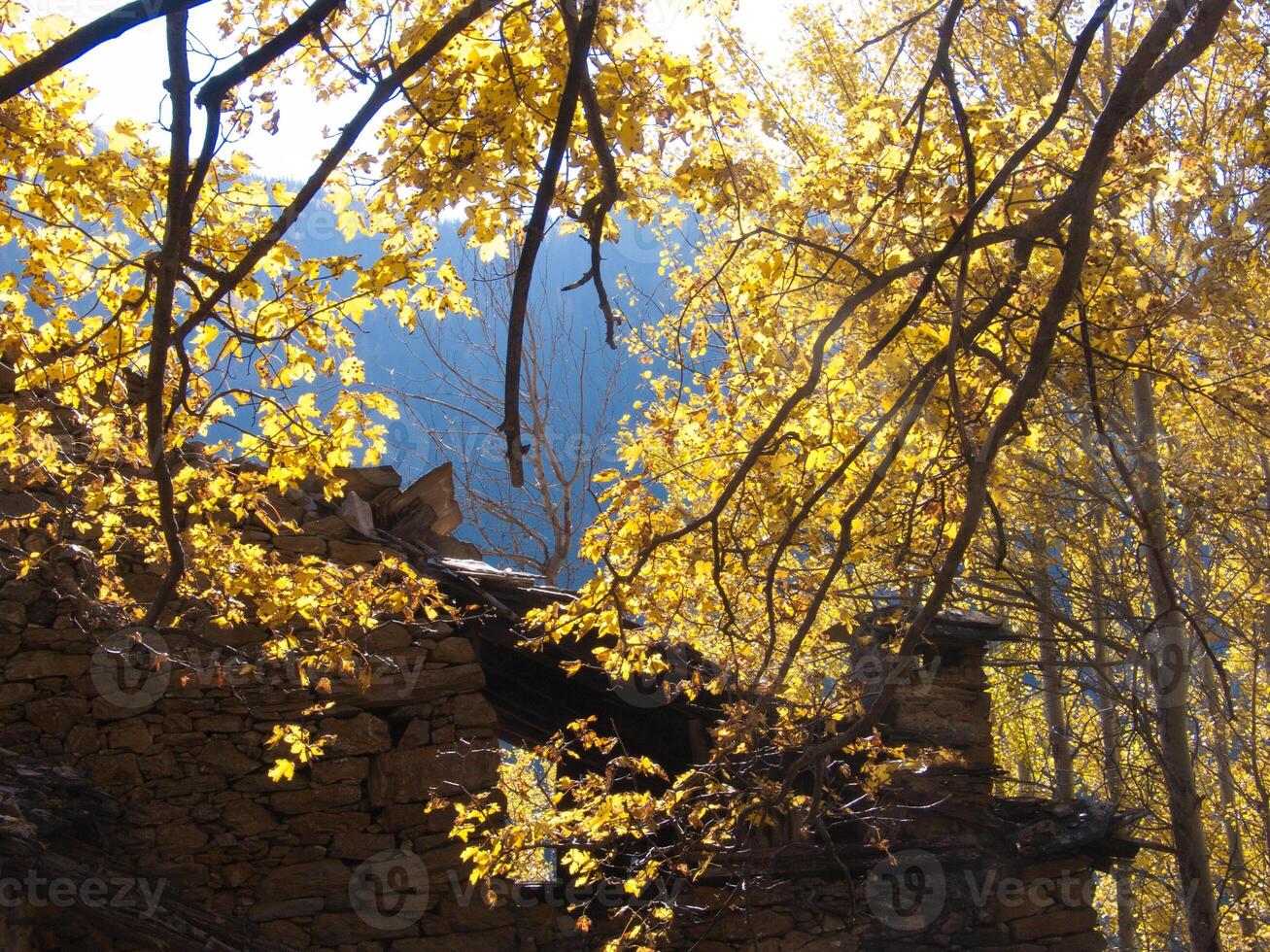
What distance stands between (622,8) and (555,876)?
453 centimetres

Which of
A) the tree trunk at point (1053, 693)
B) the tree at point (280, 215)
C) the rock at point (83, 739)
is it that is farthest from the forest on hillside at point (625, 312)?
the tree trunk at point (1053, 693)

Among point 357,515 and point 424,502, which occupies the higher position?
point 424,502

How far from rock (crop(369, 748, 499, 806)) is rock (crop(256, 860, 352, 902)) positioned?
36 centimetres

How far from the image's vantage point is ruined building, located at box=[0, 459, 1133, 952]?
507 cm

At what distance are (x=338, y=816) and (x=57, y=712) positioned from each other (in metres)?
1.47

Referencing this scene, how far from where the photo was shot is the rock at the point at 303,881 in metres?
5.35

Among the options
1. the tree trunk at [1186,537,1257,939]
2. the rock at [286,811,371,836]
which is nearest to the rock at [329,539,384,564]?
the rock at [286,811,371,836]

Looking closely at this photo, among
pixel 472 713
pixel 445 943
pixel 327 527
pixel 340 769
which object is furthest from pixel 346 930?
pixel 327 527

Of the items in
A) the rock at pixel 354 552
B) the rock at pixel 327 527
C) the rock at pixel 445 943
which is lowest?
the rock at pixel 445 943

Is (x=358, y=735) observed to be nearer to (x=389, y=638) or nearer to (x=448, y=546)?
(x=389, y=638)

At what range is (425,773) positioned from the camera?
5594mm

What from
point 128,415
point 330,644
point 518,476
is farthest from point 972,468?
point 128,415

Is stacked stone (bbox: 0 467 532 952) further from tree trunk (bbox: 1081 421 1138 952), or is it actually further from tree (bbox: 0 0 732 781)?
tree trunk (bbox: 1081 421 1138 952)

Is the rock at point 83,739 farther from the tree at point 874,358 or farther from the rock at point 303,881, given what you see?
the tree at point 874,358
